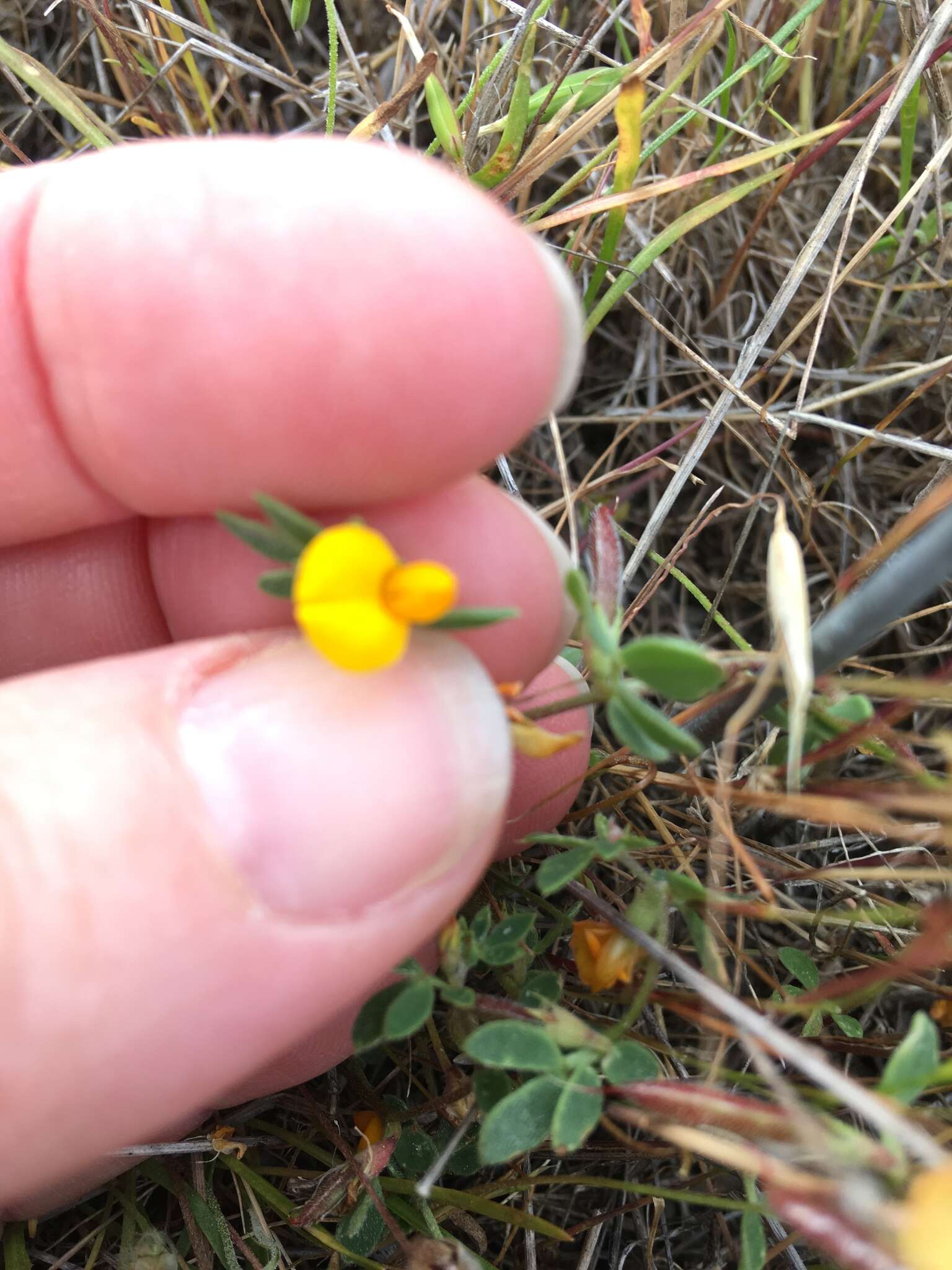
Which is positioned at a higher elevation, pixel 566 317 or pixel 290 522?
pixel 566 317

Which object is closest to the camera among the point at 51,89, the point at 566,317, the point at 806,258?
the point at 566,317

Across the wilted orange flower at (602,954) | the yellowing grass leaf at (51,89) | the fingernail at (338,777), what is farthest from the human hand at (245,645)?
the yellowing grass leaf at (51,89)

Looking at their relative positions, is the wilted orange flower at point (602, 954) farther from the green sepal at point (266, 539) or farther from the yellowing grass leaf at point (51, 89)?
the yellowing grass leaf at point (51, 89)

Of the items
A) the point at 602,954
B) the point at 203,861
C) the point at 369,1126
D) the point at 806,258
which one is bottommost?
the point at 369,1126

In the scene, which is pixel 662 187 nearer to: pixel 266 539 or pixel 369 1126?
pixel 266 539

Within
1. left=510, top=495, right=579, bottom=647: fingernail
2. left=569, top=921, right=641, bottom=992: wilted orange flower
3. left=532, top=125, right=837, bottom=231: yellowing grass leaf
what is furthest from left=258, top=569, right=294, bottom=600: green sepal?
left=532, top=125, right=837, bottom=231: yellowing grass leaf

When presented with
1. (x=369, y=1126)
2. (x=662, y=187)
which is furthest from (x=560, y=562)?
(x=369, y=1126)

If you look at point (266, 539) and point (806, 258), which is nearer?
point (266, 539)
